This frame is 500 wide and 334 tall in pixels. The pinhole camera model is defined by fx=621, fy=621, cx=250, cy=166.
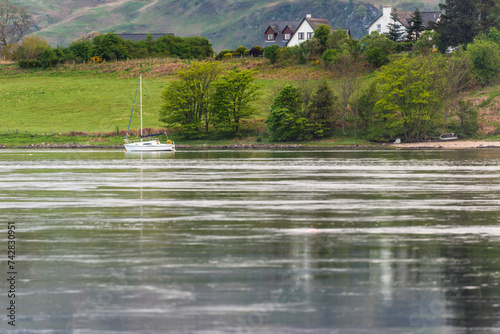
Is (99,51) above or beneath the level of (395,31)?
beneath

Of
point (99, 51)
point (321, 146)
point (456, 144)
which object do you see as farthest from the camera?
point (99, 51)

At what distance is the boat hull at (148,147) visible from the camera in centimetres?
7750

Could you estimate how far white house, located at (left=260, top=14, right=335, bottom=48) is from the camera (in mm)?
165250

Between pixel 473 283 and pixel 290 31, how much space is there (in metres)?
170

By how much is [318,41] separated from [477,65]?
3482 centimetres

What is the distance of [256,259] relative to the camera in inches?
593

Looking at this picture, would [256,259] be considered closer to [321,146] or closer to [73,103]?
[321,146]

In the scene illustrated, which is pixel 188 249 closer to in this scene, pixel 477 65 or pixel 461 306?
pixel 461 306

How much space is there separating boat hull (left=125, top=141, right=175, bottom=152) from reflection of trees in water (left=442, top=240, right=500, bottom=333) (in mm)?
62964

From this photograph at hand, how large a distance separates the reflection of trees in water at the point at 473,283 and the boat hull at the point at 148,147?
63.0 metres

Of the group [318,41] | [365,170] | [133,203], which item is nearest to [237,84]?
[318,41]

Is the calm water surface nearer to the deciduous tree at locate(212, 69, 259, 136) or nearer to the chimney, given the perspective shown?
the deciduous tree at locate(212, 69, 259, 136)

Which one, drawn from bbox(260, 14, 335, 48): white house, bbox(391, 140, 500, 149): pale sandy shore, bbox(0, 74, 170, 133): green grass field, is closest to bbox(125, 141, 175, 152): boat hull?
bbox(0, 74, 170, 133): green grass field

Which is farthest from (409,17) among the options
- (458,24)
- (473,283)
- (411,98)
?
(473,283)
